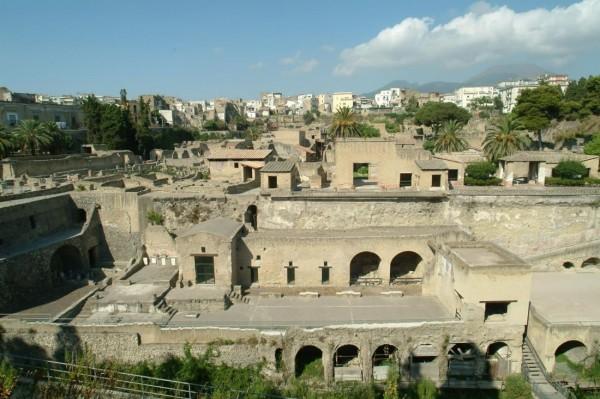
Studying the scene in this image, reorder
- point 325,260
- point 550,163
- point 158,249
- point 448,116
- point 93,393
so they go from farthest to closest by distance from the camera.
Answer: point 448,116
point 550,163
point 158,249
point 325,260
point 93,393

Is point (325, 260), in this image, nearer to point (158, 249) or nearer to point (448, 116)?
point (158, 249)

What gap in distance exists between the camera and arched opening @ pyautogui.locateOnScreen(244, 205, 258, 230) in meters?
27.2

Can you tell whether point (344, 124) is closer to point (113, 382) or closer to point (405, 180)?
point (405, 180)

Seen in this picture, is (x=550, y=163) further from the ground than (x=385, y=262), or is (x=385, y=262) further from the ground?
(x=550, y=163)

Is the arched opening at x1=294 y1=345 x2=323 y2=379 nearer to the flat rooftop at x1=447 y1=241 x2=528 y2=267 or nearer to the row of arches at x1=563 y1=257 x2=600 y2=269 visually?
the flat rooftop at x1=447 y1=241 x2=528 y2=267

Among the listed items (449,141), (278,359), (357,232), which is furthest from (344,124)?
(278,359)

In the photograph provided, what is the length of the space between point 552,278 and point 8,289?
3004 centimetres

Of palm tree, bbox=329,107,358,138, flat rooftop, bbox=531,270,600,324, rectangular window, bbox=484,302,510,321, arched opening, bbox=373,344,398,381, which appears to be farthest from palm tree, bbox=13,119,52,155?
flat rooftop, bbox=531,270,600,324

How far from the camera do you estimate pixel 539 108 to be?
2007 inches

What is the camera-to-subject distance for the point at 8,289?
21078mm

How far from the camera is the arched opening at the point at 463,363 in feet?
59.8

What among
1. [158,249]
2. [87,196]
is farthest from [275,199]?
[87,196]

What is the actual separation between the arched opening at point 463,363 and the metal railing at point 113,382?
7.95m

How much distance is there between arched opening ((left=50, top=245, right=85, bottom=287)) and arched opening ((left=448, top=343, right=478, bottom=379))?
70.3 feet
